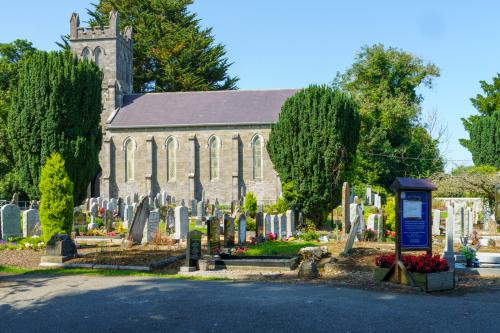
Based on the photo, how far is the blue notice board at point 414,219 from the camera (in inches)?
427

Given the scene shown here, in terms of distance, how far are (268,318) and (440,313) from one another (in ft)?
8.74

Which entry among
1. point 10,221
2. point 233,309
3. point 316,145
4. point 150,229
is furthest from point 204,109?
point 233,309

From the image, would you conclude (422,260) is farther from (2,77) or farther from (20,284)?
(2,77)

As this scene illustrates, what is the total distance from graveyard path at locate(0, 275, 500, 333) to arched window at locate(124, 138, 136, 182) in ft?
114

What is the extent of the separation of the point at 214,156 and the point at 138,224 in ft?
85.8

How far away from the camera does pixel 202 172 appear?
44.3 meters

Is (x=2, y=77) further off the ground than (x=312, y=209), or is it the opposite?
(x=2, y=77)

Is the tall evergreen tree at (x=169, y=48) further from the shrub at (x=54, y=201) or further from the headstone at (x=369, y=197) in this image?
the shrub at (x=54, y=201)

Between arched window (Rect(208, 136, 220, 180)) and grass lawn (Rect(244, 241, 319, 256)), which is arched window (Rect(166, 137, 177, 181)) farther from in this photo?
grass lawn (Rect(244, 241, 319, 256))

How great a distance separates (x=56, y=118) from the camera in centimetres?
2894

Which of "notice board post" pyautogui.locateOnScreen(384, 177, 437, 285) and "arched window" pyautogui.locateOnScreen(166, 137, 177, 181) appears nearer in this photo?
"notice board post" pyautogui.locateOnScreen(384, 177, 437, 285)

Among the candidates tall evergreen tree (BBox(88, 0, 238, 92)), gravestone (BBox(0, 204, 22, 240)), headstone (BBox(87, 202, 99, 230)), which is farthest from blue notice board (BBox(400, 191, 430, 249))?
tall evergreen tree (BBox(88, 0, 238, 92))

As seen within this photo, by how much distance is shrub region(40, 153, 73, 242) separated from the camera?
1662 cm

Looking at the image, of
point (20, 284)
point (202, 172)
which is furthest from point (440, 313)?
point (202, 172)
